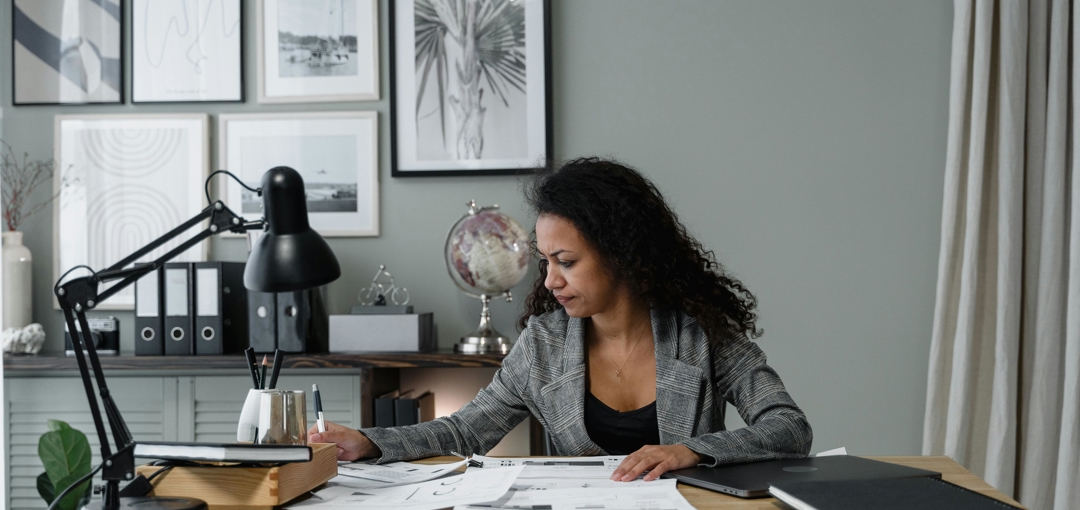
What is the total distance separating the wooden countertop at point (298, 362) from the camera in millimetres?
2268

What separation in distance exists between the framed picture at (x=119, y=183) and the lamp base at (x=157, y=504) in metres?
1.87

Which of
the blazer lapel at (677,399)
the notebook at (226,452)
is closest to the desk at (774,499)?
the blazer lapel at (677,399)

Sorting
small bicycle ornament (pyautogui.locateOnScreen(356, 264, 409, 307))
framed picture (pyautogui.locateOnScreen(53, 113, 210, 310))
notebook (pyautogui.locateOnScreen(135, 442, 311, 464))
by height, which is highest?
framed picture (pyautogui.locateOnScreen(53, 113, 210, 310))

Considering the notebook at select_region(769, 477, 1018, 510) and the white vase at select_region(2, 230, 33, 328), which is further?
the white vase at select_region(2, 230, 33, 328)

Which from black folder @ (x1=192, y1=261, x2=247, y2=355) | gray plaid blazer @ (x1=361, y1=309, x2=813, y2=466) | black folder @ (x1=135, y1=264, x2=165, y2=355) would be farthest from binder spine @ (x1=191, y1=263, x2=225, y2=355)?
gray plaid blazer @ (x1=361, y1=309, x2=813, y2=466)

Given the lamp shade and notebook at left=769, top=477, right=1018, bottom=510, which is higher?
the lamp shade

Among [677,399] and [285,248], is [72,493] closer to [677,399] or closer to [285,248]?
[285,248]

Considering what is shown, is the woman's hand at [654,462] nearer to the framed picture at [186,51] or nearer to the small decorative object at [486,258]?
the small decorative object at [486,258]

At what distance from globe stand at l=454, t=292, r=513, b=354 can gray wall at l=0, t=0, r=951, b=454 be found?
169mm

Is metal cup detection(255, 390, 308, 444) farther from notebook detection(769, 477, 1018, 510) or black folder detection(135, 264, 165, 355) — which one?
black folder detection(135, 264, 165, 355)

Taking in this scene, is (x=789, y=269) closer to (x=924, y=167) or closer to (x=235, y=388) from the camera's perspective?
(x=924, y=167)

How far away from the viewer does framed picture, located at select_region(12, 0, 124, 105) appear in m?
2.72

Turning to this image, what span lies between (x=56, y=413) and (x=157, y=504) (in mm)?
1729

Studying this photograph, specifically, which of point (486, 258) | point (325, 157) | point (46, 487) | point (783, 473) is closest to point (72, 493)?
point (46, 487)
